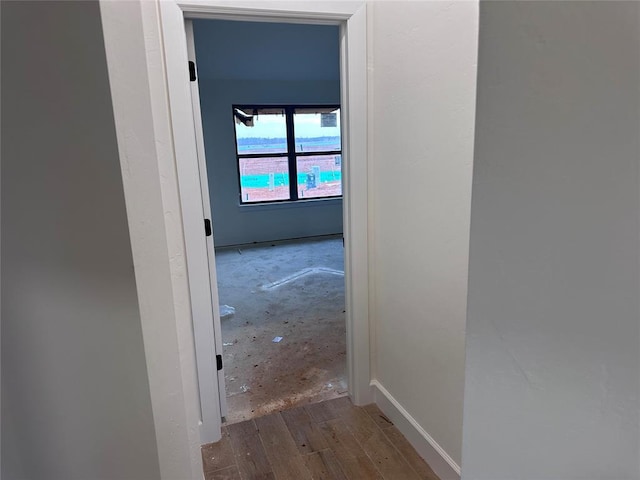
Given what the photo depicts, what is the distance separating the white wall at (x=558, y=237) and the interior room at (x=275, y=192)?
2191 mm

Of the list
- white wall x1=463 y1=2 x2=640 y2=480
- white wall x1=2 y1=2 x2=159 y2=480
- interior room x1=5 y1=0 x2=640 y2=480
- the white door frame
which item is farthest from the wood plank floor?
white wall x1=463 y1=2 x2=640 y2=480

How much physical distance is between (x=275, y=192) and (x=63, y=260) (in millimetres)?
5482

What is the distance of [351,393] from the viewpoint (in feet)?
7.91

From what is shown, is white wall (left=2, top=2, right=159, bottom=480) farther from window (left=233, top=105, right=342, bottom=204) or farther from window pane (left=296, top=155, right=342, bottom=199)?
window pane (left=296, top=155, right=342, bottom=199)

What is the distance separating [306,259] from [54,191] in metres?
4.63

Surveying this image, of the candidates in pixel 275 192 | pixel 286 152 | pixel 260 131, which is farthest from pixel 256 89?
pixel 275 192

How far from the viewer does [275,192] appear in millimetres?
6141

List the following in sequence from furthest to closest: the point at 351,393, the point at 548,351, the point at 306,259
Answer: the point at 306,259 → the point at 351,393 → the point at 548,351

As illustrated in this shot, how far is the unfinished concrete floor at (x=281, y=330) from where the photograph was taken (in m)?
2.53

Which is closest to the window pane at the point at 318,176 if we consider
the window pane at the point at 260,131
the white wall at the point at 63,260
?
the window pane at the point at 260,131

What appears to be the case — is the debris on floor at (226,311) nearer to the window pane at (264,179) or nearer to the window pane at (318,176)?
the window pane at (264,179)

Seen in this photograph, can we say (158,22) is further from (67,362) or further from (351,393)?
(351,393)

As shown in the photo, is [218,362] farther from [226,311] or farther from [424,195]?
[226,311]

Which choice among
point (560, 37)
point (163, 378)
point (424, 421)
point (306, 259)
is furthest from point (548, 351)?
point (306, 259)
